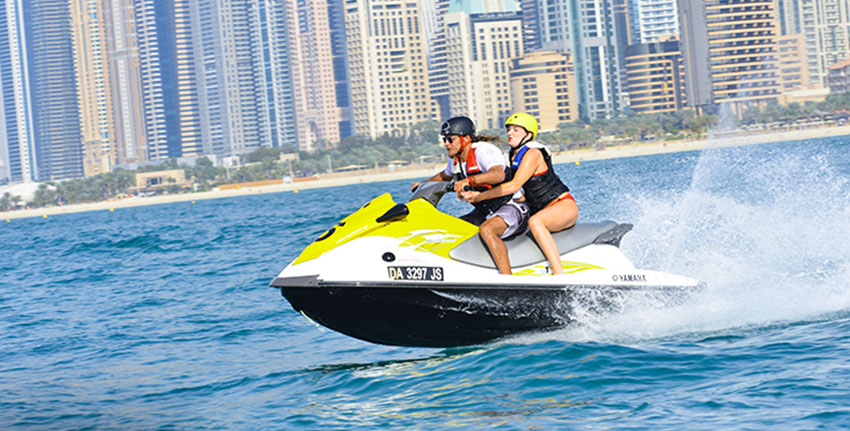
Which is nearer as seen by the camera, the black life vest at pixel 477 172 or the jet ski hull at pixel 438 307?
the jet ski hull at pixel 438 307

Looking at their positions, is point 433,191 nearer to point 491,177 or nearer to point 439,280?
point 491,177

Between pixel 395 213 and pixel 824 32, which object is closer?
pixel 395 213

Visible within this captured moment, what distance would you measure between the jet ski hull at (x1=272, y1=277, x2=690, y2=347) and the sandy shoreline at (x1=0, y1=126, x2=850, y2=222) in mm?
88920

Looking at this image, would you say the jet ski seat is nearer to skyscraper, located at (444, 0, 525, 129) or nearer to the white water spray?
the white water spray

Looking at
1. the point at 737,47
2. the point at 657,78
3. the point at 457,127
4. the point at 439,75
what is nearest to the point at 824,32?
the point at 657,78

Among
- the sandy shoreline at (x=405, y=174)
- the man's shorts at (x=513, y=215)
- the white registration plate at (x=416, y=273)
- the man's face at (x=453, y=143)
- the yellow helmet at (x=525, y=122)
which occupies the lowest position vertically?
the white registration plate at (x=416, y=273)

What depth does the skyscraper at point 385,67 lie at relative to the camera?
563 ft

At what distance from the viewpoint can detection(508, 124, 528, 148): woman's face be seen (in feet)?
23.2

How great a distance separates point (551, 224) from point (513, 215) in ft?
0.96

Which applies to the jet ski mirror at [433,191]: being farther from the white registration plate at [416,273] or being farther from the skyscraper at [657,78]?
the skyscraper at [657,78]

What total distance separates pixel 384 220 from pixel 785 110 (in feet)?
337

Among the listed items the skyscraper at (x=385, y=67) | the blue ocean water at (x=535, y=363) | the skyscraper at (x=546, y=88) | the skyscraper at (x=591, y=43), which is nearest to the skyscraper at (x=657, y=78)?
the skyscraper at (x=546, y=88)

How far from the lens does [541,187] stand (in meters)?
7.17

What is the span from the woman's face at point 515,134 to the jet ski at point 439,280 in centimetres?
59
